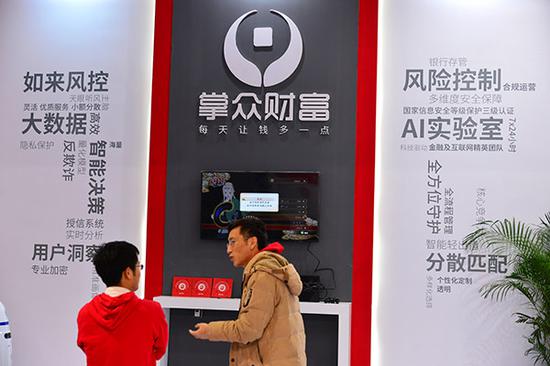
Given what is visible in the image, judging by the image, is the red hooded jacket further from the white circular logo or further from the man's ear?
the white circular logo

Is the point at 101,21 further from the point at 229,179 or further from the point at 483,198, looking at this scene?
the point at 483,198

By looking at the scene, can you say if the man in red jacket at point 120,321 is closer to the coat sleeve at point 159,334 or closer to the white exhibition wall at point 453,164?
the coat sleeve at point 159,334

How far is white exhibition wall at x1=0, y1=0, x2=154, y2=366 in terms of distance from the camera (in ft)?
19.5

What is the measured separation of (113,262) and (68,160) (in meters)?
3.38

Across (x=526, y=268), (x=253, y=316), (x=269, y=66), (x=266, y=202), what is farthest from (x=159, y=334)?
(x=269, y=66)

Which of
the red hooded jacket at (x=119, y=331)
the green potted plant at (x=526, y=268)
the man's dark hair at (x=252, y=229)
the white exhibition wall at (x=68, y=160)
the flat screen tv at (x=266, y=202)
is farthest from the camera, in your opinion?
the white exhibition wall at (x=68, y=160)

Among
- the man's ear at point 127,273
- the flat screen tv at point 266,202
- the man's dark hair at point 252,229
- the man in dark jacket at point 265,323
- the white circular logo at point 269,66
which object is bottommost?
the man in dark jacket at point 265,323

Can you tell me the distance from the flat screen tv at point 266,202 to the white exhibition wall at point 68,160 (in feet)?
1.99

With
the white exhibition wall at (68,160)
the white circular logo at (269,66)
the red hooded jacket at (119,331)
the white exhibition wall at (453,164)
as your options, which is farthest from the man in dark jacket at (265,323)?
the white exhibition wall at (68,160)

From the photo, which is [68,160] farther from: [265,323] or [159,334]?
[159,334]

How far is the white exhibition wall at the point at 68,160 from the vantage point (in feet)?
19.5

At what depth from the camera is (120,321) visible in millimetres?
2789

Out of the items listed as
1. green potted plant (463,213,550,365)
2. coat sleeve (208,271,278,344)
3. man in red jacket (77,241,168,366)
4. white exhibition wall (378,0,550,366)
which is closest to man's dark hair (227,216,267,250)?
coat sleeve (208,271,278,344)

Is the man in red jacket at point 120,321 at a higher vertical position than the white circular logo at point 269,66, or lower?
lower
